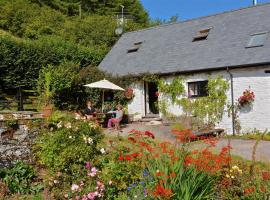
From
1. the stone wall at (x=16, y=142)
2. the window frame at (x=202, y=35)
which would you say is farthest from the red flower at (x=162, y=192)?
the window frame at (x=202, y=35)

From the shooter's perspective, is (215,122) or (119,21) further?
(119,21)

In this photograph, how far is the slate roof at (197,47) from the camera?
712 inches

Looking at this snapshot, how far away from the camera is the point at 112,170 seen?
6238 millimetres

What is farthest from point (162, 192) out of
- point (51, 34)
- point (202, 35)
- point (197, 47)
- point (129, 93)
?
point (51, 34)

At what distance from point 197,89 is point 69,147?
12637 millimetres

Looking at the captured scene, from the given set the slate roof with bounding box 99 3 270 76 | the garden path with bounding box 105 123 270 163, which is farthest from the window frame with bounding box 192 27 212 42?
the garden path with bounding box 105 123 270 163

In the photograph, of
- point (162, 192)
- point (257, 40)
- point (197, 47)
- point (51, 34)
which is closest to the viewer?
point (162, 192)

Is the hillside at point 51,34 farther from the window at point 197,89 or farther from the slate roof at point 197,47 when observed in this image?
the window at point 197,89

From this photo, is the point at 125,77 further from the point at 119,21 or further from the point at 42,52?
the point at 119,21

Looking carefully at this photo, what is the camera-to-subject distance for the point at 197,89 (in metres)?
19.1

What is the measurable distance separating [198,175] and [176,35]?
725 inches

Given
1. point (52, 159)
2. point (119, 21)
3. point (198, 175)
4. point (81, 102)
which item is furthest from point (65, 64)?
point (119, 21)

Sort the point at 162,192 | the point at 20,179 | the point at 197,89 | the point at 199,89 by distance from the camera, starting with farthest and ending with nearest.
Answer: the point at 197,89 → the point at 199,89 → the point at 20,179 → the point at 162,192

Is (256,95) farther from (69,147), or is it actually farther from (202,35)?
(69,147)
